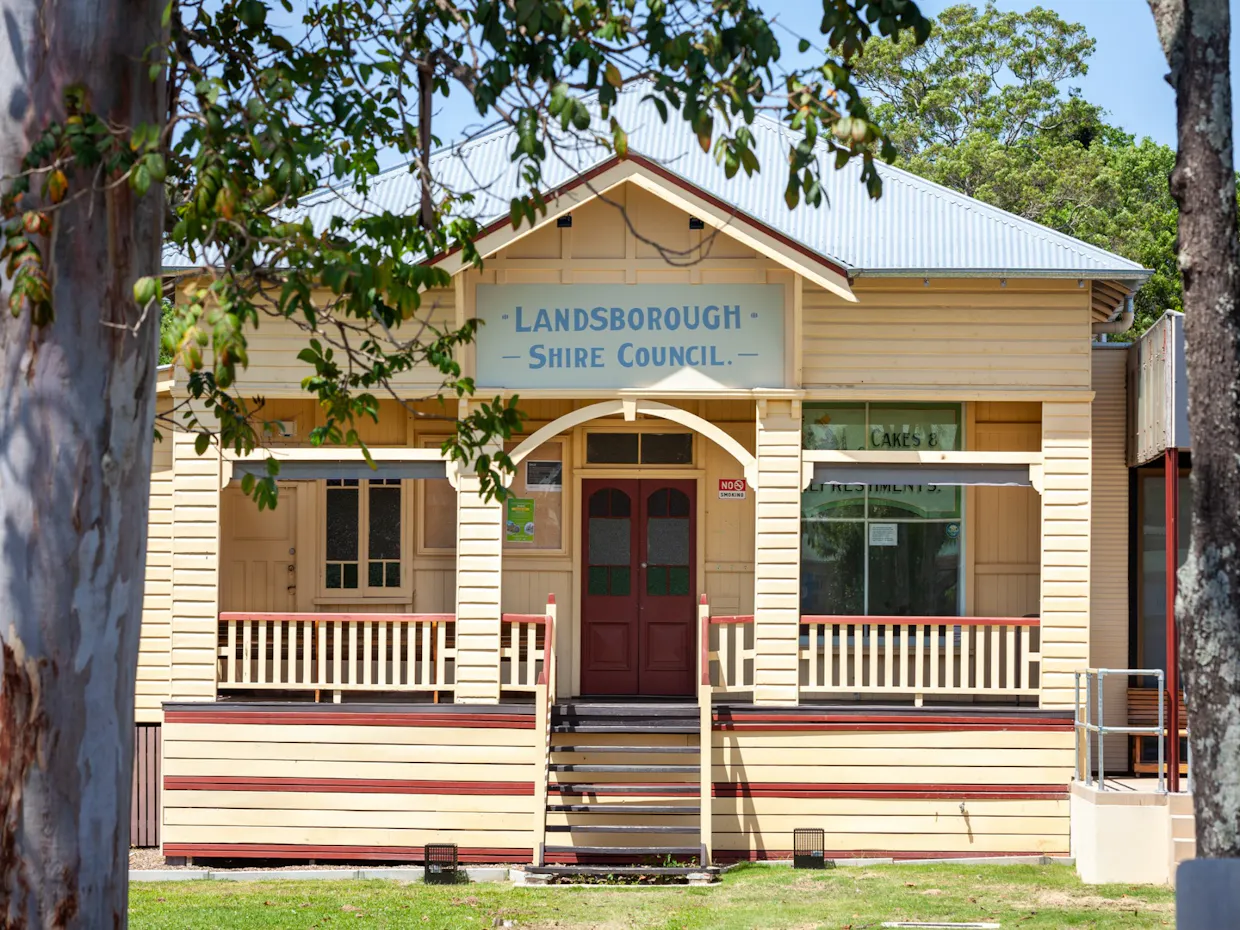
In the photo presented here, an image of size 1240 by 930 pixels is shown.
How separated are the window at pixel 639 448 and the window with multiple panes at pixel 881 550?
4.59 ft

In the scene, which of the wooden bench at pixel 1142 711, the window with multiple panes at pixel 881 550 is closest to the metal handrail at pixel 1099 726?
the wooden bench at pixel 1142 711

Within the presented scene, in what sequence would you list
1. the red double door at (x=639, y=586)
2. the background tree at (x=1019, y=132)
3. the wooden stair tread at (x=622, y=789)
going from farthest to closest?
1. the background tree at (x=1019, y=132)
2. the red double door at (x=639, y=586)
3. the wooden stair tread at (x=622, y=789)

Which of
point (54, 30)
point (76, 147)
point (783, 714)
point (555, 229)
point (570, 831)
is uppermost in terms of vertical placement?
point (555, 229)

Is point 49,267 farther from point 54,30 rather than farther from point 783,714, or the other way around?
point 783,714

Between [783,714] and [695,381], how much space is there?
10.5ft

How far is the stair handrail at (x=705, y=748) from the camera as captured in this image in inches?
563

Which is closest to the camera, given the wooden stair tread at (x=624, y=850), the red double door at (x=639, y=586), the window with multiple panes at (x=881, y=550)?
the wooden stair tread at (x=624, y=850)

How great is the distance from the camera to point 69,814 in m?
6.16

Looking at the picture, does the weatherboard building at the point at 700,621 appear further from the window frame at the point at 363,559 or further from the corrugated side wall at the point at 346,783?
the window frame at the point at 363,559

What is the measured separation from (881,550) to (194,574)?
683 centimetres

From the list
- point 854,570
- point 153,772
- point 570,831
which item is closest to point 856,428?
point 854,570

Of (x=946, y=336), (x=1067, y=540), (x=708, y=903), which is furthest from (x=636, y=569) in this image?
(x=708, y=903)

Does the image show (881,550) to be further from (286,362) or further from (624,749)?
(286,362)

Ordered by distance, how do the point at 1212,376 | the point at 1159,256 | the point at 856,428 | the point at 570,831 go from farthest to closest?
1. the point at 1159,256
2. the point at 856,428
3. the point at 570,831
4. the point at 1212,376
